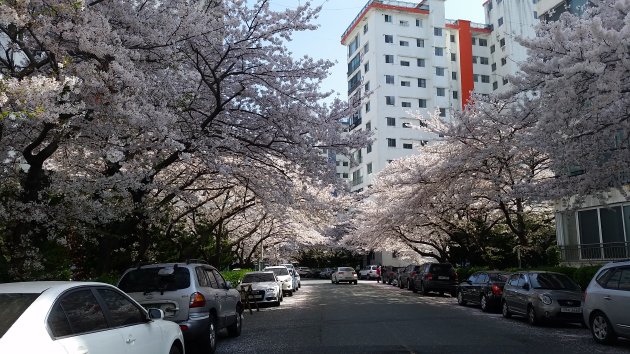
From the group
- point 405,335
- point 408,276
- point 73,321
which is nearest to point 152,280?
point 73,321

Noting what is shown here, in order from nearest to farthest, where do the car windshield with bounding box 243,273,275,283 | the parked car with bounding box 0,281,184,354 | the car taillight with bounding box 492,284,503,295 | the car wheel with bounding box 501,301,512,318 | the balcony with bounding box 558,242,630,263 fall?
the parked car with bounding box 0,281,184,354, the car wheel with bounding box 501,301,512,318, the car taillight with bounding box 492,284,503,295, the balcony with bounding box 558,242,630,263, the car windshield with bounding box 243,273,275,283

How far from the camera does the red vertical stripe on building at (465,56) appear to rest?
238ft

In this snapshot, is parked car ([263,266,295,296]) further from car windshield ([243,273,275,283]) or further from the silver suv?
the silver suv

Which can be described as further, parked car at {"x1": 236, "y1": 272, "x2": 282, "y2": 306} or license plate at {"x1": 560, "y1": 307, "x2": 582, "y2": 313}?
parked car at {"x1": 236, "y1": 272, "x2": 282, "y2": 306}

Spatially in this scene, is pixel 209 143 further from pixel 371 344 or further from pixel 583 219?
pixel 583 219

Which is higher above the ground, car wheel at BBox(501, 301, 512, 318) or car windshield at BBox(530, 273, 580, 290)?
car windshield at BBox(530, 273, 580, 290)

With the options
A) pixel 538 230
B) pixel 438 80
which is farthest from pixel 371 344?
pixel 438 80

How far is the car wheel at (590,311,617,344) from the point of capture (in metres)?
10.2

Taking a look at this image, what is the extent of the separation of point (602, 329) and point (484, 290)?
8046 millimetres

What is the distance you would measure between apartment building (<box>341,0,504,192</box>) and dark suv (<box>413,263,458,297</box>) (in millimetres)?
37321

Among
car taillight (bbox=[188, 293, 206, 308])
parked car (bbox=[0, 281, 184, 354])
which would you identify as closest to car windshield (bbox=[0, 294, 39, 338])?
parked car (bbox=[0, 281, 184, 354])

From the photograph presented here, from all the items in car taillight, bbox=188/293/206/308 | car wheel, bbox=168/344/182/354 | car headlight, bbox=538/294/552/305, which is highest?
car taillight, bbox=188/293/206/308

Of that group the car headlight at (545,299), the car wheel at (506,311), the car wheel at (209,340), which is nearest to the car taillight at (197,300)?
the car wheel at (209,340)

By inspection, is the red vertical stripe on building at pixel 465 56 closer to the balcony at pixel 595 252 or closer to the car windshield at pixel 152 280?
the balcony at pixel 595 252
